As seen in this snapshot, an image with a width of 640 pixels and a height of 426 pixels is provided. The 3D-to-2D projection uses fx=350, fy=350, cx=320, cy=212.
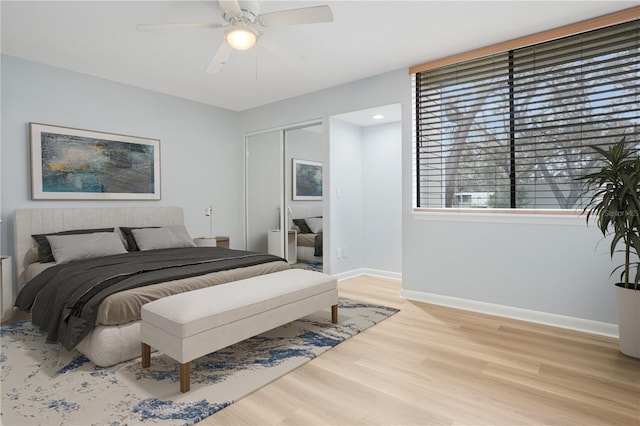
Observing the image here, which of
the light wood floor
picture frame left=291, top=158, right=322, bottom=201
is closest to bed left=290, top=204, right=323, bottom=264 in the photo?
picture frame left=291, top=158, right=322, bottom=201

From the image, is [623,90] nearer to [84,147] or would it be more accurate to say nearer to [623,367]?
[623,367]

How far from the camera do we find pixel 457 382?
2.15 meters

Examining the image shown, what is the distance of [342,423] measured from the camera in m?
1.75

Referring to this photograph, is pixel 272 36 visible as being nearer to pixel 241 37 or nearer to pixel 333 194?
pixel 241 37

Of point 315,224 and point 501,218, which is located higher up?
point 501,218

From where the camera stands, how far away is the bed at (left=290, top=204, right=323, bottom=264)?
4980 mm

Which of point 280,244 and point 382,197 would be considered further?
point 280,244

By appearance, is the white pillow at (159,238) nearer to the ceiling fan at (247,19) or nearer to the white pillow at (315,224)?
the white pillow at (315,224)

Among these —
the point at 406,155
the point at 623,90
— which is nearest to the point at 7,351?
the point at 406,155

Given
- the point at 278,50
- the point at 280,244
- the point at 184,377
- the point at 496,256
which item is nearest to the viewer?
the point at 184,377

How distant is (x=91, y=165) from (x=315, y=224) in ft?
9.46

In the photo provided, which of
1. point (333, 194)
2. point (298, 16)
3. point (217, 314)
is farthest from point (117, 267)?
point (333, 194)

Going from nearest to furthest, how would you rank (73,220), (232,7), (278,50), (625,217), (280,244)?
(232,7)
(625,217)
(278,50)
(73,220)
(280,244)

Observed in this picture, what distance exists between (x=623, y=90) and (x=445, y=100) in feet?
4.87
